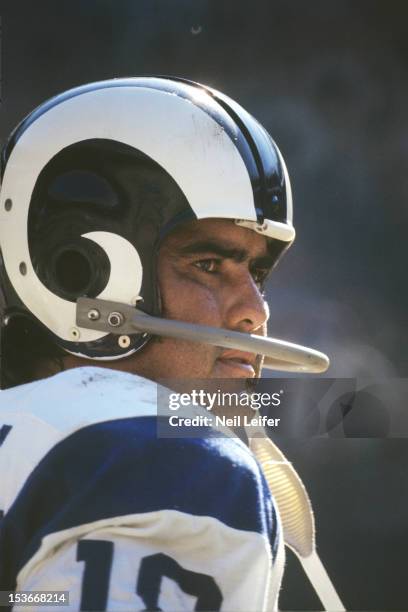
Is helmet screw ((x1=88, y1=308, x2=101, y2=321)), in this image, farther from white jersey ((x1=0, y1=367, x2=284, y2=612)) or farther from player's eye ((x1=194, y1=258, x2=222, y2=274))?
white jersey ((x1=0, y1=367, x2=284, y2=612))

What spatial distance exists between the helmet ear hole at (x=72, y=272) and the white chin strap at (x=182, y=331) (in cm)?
3

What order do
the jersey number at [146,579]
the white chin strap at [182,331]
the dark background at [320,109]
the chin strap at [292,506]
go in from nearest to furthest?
the jersey number at [146,579] < the white chin strap at [182,331] < the chin strap at [292,506] < the dark background at [320,109]

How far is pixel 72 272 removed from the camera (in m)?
1.22

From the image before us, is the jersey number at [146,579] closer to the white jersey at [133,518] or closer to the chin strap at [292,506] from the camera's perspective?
the white jersey at [133,518]

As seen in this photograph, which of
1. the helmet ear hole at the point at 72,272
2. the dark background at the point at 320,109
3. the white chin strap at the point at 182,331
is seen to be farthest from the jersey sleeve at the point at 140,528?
the dark background at the point at 320,109

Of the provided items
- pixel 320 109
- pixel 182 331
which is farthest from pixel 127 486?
pixel 320 109

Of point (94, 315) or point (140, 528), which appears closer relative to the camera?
point (140, 528)

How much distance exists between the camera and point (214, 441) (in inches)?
35.2

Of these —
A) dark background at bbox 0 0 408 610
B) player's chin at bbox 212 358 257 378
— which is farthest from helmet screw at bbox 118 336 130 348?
dark background at bbox 0 0 408 610

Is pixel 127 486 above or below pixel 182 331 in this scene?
below

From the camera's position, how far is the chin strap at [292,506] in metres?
1.22

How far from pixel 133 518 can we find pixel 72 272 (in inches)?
18.3

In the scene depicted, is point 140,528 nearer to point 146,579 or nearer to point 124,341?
point 146,579

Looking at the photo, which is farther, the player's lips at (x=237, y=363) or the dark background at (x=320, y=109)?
the dark background at (x=320, y=109)
